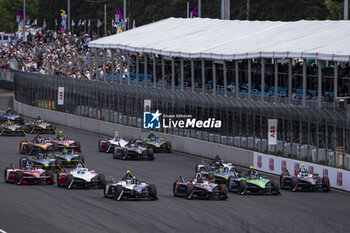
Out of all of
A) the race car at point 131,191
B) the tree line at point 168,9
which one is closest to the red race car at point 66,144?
the race car at point 131,191

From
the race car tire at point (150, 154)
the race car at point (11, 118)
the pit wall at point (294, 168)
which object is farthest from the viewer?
the race car at point (11, 118)

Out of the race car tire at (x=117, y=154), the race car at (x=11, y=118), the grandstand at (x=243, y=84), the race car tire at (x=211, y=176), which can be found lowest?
the race car tire at (x=117, y=154)

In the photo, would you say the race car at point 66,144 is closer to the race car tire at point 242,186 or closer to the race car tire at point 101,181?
the race car tire at point 101,181

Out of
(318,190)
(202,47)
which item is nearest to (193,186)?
(318,190)

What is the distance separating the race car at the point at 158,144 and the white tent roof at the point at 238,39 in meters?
6.14

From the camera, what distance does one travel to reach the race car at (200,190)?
3659cm

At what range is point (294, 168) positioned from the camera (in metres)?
44.3

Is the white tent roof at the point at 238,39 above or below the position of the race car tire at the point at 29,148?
above

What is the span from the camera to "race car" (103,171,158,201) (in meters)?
35.7

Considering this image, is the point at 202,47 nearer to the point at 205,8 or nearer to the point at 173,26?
the point at 173,26

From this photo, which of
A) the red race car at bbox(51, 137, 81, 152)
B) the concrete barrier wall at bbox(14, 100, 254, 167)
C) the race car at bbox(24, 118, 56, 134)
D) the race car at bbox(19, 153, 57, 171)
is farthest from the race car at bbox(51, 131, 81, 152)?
the race car at bbox(24, 118, 56, 134)

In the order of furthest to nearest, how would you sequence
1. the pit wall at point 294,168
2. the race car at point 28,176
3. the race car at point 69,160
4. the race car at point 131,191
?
the race car at point 69,160
the pit wall at point 294,168
the race car at point 28,176
the race car at point 131,191

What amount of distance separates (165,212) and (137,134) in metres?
28.8

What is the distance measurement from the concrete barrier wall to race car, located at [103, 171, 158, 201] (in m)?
13.0
